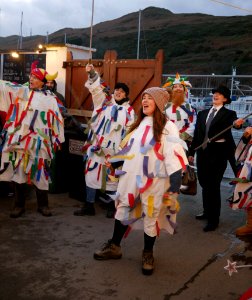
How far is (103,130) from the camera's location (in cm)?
509

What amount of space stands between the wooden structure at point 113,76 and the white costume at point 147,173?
2343 mm

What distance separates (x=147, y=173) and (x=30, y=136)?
2.06 meters

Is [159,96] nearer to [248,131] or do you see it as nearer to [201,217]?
[248,131]

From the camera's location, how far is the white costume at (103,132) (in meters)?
5.05

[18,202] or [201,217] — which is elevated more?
[18,202]

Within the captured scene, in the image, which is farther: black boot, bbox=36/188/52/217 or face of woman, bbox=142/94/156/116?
black boot, bbox=36/188/52/217

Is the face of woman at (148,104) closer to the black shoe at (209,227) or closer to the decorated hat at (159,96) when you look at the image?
the decorated hat at (159,96)

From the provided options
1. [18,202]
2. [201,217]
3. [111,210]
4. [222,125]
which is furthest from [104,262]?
[222,125]

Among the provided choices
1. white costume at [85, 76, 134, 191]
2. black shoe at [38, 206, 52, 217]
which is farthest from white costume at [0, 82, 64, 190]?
white costume at [85, 76, 134, 191]

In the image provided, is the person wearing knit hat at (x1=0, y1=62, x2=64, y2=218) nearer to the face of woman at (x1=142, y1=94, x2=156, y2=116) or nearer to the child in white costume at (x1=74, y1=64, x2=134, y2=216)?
the child in white costume at (x1=74, y1=64, x2=134, y2=216)

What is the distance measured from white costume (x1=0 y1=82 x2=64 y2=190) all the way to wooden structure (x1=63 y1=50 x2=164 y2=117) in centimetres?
150

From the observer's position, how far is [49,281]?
3381mm

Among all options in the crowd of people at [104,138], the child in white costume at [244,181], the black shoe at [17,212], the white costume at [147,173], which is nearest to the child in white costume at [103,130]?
the crowd of people at [104,138]

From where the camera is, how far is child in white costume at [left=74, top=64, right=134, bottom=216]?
5.05 meters
